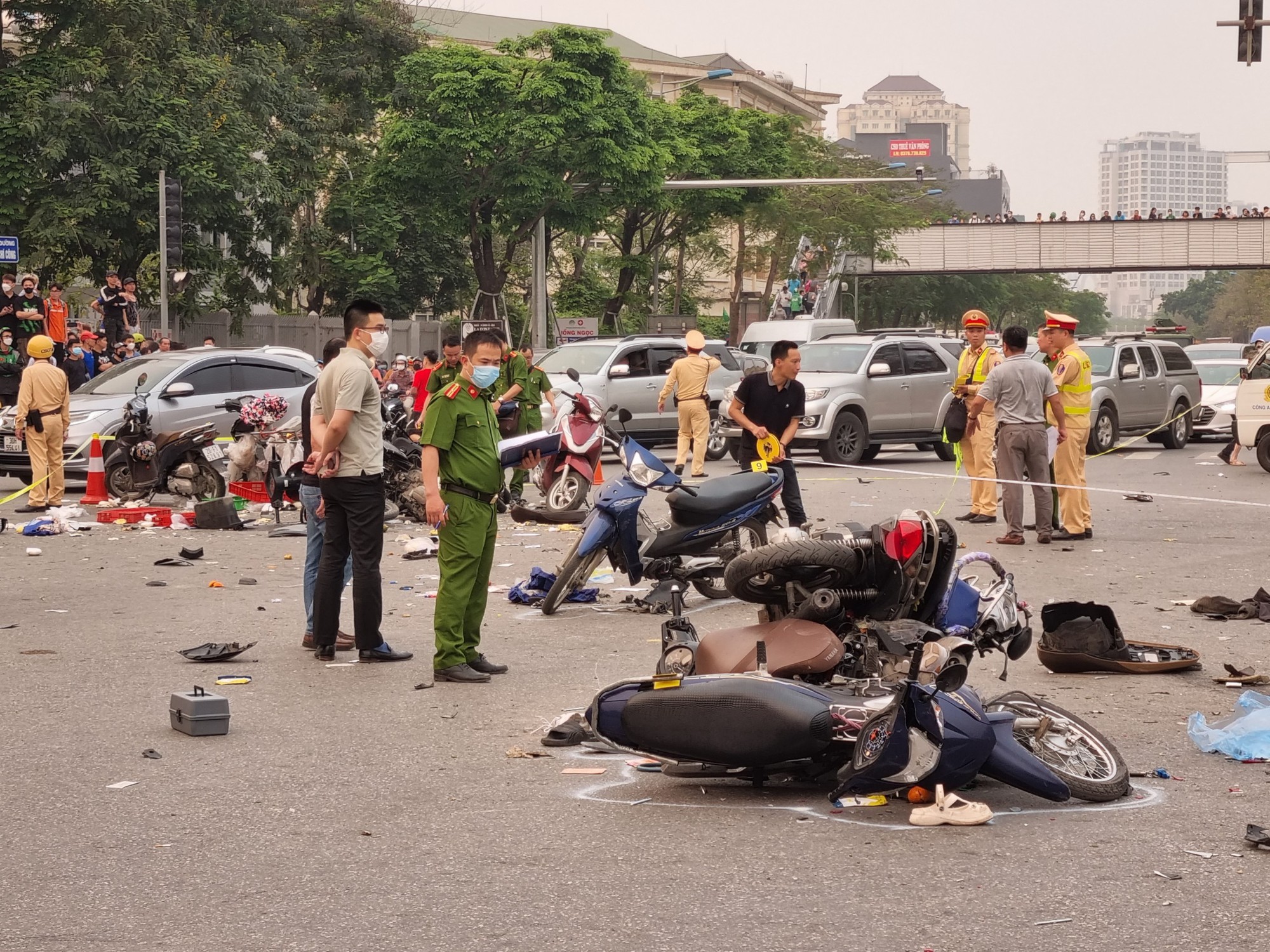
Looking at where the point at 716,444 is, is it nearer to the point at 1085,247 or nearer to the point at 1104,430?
the point at 1104,430

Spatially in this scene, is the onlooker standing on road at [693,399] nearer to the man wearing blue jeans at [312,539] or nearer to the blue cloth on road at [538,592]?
the blue cloth on road at [538,592]

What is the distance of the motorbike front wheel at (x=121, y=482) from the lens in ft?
61.2

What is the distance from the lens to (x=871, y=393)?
25.2 meters

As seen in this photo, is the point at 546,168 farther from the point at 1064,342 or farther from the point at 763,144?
the point at 1064,342

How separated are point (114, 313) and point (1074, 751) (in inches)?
935

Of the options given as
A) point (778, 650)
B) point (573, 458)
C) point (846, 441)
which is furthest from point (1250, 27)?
point (778, 650)

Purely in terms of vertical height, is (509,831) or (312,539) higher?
(312,539)

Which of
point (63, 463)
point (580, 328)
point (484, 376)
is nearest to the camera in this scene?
point (484, 376)

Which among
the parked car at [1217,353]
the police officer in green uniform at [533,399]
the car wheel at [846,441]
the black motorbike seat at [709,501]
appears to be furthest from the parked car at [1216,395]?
the black motorbike seat at [709,501]

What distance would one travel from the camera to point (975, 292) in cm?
9912

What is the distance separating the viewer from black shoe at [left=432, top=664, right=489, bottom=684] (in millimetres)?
8594

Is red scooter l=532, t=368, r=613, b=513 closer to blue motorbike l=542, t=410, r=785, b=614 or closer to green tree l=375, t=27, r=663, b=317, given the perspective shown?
blue motorbike l=542, t=410, r=785, b=614

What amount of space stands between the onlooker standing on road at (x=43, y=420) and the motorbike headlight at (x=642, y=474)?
365 inches

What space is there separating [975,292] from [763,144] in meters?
42.4
